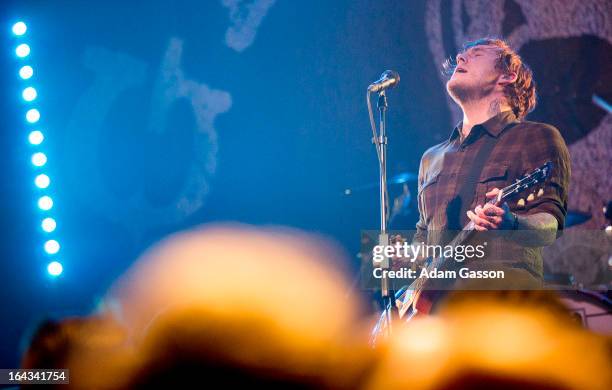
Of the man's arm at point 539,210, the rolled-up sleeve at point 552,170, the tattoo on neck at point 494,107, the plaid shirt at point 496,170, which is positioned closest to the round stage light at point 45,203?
the plaid shirt at point 496,170

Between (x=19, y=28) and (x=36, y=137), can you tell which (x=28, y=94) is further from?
(x=19, y=28)

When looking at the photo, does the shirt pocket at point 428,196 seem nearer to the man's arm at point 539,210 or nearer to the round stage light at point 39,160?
the man's arm at point 539,210

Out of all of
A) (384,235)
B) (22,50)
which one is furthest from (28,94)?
(384,235)

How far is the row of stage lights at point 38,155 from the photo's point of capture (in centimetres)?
393

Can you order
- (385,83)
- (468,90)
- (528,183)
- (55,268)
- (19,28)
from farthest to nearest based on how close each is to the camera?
(19,28) < (55,268) < (468,90) < (385,83) < (528,183)

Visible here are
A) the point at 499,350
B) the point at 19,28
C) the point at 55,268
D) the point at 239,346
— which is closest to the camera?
the point at 239,346

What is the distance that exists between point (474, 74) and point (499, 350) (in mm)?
1814

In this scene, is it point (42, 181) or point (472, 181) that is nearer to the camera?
point (472, 181)

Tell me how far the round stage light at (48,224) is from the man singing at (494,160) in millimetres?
2486

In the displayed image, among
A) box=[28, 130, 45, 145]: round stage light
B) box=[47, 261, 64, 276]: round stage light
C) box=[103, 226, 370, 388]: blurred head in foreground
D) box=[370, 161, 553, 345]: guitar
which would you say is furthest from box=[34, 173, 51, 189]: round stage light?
box=[103, 226, 370, 388]: blurred head in foreground

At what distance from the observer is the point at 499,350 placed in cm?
179

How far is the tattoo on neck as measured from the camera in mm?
2965

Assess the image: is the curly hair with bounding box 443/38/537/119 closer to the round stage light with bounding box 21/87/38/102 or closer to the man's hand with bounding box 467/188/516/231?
the man's hand with bounding box 467/188/516/231

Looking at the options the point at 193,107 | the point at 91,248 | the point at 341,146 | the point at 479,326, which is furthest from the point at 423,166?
the point at 91,248
